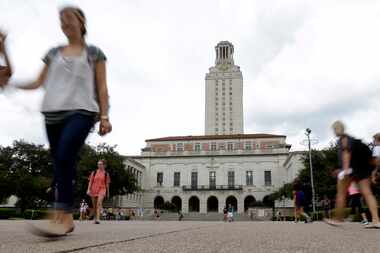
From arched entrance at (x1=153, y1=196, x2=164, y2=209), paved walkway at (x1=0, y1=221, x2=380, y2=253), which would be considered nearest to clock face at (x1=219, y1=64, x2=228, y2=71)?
arched entrance at (x1=153, y1=196, x2=164, y2=209)

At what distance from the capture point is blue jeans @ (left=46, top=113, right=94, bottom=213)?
3.36 meters

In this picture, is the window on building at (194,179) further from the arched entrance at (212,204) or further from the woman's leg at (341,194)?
the woman's leg at (341,194)

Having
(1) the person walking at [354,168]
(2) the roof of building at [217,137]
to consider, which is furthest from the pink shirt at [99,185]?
(2) the roof of building at [217,137]

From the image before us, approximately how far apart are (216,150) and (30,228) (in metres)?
70.6

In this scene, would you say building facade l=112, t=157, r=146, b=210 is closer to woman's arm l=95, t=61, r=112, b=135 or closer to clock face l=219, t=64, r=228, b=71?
clock face l=219, t=64, r=228, b=71

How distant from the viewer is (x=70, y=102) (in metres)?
3.48

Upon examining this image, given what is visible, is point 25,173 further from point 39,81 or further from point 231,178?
point 39,81

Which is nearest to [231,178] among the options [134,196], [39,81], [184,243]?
[134,196]

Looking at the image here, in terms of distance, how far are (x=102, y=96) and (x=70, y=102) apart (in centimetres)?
31

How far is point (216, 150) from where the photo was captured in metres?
73.7

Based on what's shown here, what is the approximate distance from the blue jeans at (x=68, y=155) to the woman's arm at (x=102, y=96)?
136 mm

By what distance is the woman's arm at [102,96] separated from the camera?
11.6ft

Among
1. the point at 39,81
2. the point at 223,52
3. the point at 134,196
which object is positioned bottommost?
the point at 39,81

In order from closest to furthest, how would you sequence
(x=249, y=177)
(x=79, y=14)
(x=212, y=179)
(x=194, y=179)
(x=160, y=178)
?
(x=79, y=14) < (x=249, y=177) < (x=212, y=179) < (x=194, y=179) < (x=160, y=178)
